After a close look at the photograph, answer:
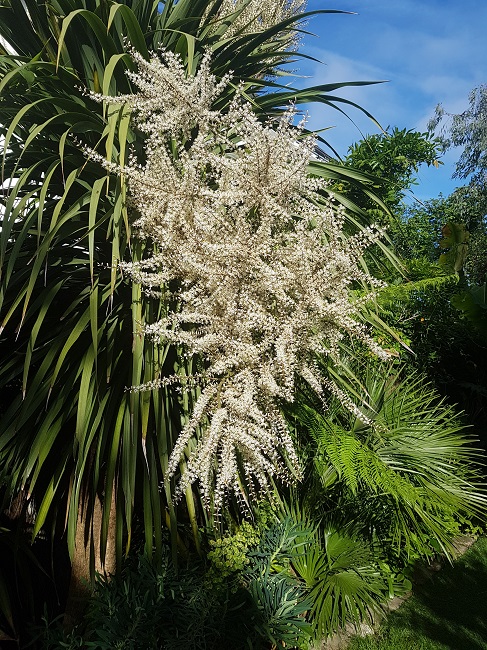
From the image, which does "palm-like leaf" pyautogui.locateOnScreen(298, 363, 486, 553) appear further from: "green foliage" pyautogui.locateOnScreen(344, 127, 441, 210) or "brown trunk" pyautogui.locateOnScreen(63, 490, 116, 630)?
"green foliage" pyautogui.locateOnScreen(344, 127, 441, 210)

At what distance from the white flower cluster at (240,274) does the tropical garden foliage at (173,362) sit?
0.04ft

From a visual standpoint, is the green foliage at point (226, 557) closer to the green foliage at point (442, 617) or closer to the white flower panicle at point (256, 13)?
the green foliage at point (442, 617)

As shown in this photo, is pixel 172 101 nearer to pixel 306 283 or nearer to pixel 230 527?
pixel 306 283

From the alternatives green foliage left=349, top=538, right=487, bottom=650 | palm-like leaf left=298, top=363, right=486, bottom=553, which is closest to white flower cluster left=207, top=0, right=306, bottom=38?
palm-like leaf left=298, top=363, right=486, bottom=553

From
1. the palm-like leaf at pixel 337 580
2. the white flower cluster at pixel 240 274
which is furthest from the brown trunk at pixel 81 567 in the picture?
the palm-like leaf at pixel 337 580

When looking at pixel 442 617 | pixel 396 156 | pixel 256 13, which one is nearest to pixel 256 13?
pixel 256 13

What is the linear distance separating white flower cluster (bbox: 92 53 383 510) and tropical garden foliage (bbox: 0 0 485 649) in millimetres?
11

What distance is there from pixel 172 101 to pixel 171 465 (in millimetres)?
1557

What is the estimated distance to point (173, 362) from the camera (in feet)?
8.18

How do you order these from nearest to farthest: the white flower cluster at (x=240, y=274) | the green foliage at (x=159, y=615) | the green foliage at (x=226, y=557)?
the white flower cluster at (x=240, y=274) < the green foliage at (x=159, y=615) < the green foliage at (x=226, y=557)

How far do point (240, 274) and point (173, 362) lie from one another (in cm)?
59

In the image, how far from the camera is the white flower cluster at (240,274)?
6.61 ft

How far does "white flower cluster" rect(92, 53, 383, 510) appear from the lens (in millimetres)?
2014

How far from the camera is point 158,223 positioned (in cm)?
226
